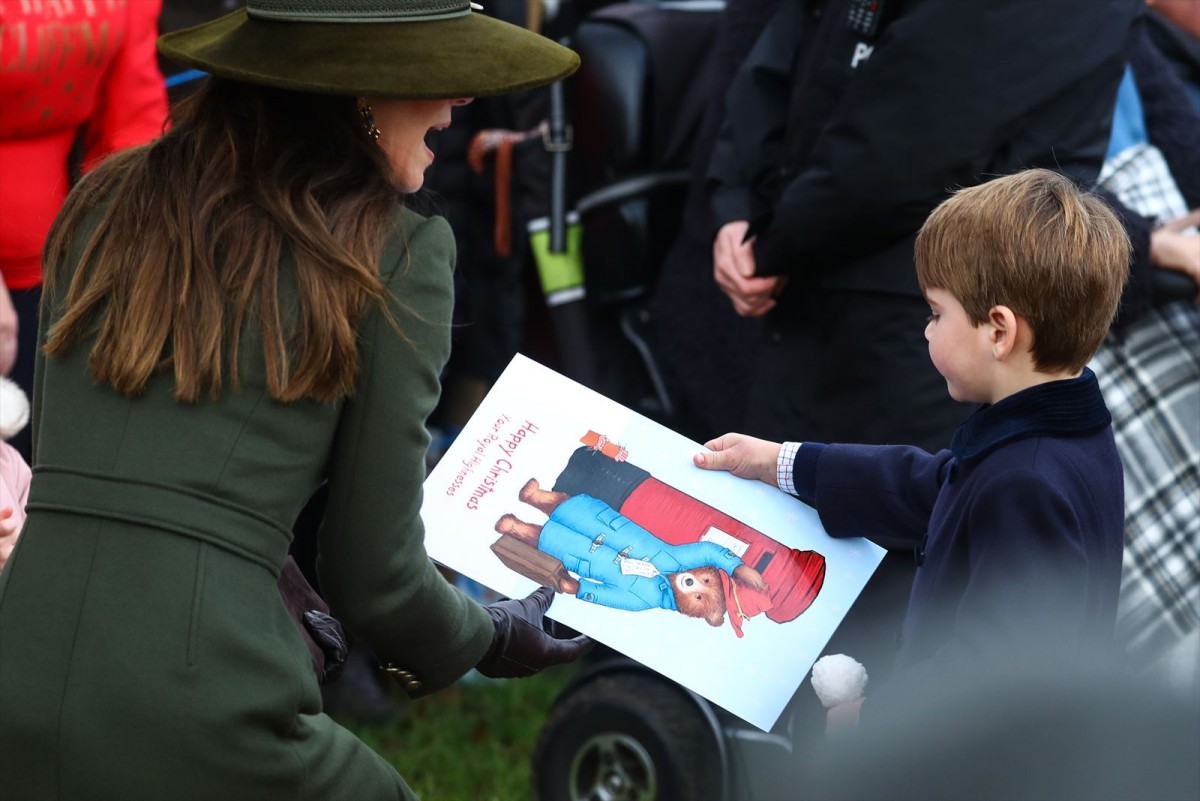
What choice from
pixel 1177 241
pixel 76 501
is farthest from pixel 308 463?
pixel 1177 241

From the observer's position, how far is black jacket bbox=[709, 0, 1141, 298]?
272 centimetres

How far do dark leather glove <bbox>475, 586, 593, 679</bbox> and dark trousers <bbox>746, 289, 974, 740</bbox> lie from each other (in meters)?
0.75

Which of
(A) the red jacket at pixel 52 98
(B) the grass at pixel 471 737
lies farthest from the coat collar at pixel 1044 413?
(B) the grass at pixel 471 737

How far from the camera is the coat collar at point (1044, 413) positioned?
6.60ft

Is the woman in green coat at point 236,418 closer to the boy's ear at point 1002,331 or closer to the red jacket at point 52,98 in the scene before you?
the boy's ear at point 1002,331

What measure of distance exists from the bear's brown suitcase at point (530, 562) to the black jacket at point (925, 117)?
38.2 inches

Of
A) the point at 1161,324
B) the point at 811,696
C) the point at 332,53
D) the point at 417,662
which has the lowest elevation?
the point at 811,696

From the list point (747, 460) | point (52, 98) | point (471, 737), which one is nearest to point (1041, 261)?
point (747, 460)

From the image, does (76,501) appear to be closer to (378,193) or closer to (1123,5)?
(378,193)

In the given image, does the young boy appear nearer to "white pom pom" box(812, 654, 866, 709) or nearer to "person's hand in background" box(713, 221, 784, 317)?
"white pom pom" box(812, 654, 866, 709)

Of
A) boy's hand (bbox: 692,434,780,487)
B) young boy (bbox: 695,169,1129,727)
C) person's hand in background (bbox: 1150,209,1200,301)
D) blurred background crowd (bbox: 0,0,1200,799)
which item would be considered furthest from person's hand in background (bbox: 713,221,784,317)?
young boy (bbox: 695,169,1129,727)

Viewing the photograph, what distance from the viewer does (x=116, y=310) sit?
5.70ft

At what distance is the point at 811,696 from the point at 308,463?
1.18 metres

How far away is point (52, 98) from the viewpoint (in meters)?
2.88
